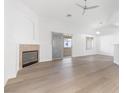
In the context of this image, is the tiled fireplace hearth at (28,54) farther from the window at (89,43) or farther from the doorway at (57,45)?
the window at (89,43)

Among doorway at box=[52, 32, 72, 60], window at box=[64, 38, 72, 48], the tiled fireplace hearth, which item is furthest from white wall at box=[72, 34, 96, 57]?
the tiled fireplace hearth

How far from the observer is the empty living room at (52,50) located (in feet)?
8.73

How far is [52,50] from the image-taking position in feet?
22.0

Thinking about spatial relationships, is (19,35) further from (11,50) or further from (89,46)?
(89,46)

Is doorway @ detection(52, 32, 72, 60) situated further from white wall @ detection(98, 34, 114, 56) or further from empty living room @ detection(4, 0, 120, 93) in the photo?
white wall @ detection(98, 34, 114, 56)

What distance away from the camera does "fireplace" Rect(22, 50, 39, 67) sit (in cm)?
463

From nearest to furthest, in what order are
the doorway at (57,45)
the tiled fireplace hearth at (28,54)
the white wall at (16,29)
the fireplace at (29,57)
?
the white wall at (16,29)
the tiled fireplace hearth at (28,54)
the fireplace at (29,57)
the doorway at (57,45)

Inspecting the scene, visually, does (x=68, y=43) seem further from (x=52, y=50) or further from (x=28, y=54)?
(x=28, y=54)

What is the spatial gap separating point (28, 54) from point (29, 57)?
184 millimetres

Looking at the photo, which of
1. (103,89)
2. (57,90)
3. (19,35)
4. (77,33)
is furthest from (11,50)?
(77,33)

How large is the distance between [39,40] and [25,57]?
5.01ft

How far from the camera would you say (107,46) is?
10039mm

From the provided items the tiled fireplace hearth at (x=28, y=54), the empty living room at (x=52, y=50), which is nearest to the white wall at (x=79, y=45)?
the empty living room at (x=52, y=50)

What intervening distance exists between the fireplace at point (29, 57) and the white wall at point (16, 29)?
0.61m
